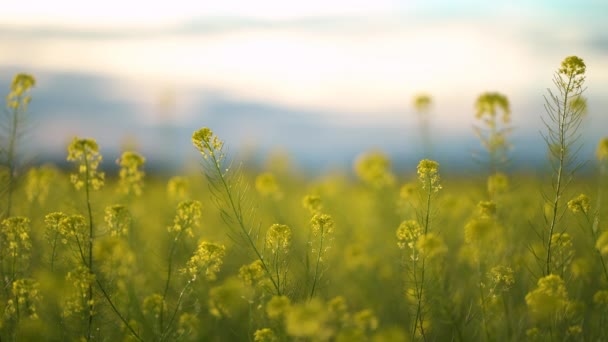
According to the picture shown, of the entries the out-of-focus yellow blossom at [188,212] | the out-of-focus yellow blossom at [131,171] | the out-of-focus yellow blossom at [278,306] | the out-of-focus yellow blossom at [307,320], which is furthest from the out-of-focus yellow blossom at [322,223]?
the out-of-focus yellow blossom at [131,171]

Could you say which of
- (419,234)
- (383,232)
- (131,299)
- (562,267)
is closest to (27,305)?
(131,299)

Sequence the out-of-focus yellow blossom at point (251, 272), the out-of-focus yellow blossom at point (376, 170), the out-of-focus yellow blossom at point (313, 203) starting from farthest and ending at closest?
the out-of-focus yellow blossom at point (376, 170) → the out-of-focus yellow blossom at point (313, 203) → the out-of-focus yellow blossom at point (251, 272)

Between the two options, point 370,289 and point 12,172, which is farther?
point 370,289

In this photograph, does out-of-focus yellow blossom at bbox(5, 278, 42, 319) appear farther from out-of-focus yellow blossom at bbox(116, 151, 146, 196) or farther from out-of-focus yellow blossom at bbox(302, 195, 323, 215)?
out-of-focus yellow blossom at bbox(302, 195, 323, 215)

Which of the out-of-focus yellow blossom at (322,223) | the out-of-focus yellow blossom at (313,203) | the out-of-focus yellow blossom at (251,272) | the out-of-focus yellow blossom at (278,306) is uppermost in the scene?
the out-of-focus yellow blossom at (313,203)

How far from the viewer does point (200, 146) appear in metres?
3.62

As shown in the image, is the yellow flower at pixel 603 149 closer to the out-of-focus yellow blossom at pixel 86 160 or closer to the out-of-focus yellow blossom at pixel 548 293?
the out-of-focus yellow blossom at pixel 548 293

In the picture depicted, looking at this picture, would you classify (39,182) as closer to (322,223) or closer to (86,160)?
(86,160)

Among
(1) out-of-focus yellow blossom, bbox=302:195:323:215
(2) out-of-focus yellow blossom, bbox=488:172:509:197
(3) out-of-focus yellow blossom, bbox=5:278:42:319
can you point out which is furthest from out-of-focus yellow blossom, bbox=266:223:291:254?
(2) out-of-focus yellow blossom, bbox=488:172:509:197

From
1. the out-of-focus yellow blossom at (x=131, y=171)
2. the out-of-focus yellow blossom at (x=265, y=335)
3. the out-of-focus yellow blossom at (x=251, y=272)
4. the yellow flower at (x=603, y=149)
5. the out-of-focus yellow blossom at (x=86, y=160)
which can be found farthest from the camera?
the yellow flower at (x=603, y=149)

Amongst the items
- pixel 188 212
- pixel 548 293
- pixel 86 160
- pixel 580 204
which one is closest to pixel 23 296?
pixel 86 160

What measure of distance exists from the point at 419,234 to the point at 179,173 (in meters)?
9.73

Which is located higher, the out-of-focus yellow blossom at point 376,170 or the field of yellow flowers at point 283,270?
the out-of-focus yellow blossom at point 376,170

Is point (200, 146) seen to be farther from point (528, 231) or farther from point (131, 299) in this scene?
point (528, 231)
